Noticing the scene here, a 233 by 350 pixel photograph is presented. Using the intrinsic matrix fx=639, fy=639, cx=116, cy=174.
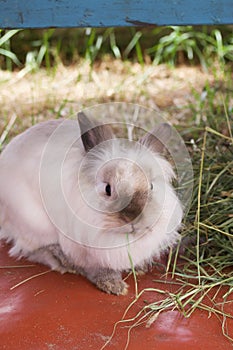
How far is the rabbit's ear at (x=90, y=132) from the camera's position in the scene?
7.14ft

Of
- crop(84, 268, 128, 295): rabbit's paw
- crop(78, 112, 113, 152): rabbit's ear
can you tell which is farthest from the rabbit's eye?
crop(84, 268, 128, 295): rabbit's paw

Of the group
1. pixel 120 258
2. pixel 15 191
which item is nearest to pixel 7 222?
pixel 15 191

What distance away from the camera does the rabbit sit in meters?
2.07

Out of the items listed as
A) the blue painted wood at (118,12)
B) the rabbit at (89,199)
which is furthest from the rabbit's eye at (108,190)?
the blue painted wood at (118,12)

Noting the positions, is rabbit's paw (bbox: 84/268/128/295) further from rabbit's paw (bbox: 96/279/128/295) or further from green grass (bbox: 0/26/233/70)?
green grass (bbox: 0/26/233/70)

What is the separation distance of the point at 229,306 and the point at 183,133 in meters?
1.50

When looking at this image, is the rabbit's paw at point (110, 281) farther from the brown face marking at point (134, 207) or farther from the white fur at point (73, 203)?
the brown face marking at point (134, 207)

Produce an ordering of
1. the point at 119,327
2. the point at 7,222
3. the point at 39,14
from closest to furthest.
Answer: the point at 119,327, the point at 39,14, the point at 7,222

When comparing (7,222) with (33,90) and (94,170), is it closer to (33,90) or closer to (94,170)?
(94,170)

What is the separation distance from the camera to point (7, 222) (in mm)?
2543

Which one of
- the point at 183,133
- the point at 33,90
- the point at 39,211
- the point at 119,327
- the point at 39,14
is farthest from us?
the point at 33,90

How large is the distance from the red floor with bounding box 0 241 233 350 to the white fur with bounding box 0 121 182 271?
0.40 feet

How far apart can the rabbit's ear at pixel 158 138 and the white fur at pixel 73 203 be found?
1.8 inches

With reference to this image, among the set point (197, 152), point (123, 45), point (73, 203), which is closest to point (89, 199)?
point (73, 203)
